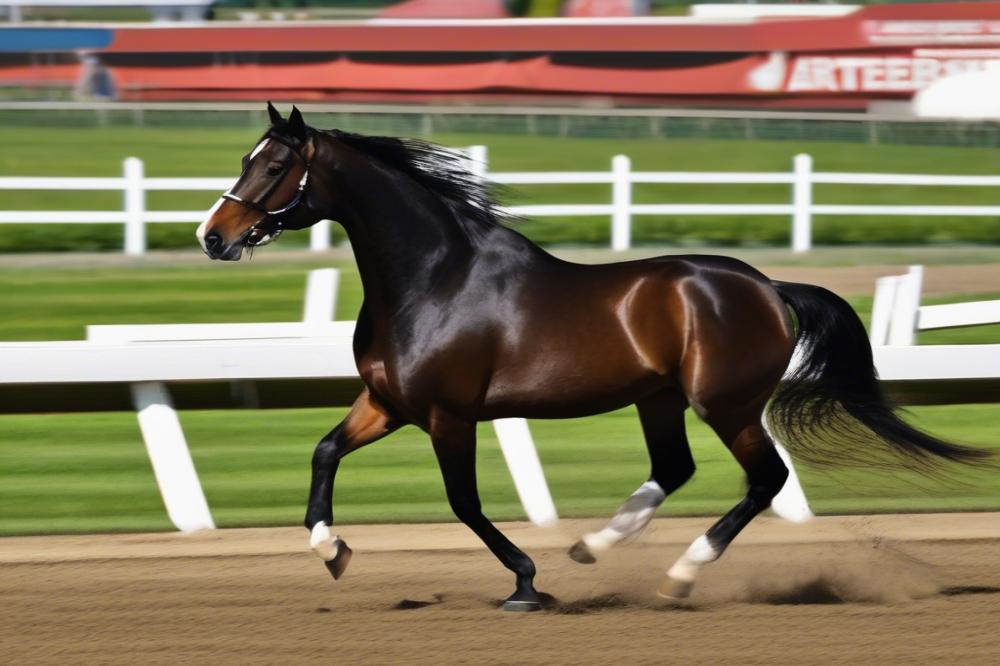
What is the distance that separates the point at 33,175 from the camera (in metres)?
22.5

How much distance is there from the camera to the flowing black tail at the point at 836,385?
5465mm

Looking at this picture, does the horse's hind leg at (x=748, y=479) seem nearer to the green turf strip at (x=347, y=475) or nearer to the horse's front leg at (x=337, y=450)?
the horse's front leg at (x=337, y=450)

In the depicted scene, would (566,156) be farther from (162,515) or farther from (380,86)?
(162,515)

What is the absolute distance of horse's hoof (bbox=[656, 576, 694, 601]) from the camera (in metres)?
5.03

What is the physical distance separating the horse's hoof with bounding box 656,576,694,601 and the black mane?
1305mm

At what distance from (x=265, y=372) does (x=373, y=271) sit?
1.28 m

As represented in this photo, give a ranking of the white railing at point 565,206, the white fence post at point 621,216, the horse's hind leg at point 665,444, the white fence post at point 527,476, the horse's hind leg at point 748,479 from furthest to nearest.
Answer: the white fence post at point 621,216 < the white railing at point 565,206 < the white fence post at point 527,476 < the horse's hind leg at point 665,444 < the horse's hind leg at point 748,479

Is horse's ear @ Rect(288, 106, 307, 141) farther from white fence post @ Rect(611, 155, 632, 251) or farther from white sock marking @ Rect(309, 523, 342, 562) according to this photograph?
white fence post @ Rect(611, 155, 632, 251)

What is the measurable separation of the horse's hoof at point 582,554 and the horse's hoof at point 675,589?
1.02 ft

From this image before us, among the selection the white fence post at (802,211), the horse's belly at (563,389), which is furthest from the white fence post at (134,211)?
the horse's belly at (563,389)

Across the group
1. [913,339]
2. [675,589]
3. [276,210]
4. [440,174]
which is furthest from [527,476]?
[913,339]

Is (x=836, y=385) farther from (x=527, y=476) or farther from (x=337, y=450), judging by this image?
(x=337, y=450)

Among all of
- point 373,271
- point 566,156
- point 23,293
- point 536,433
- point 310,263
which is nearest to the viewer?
point 373,271

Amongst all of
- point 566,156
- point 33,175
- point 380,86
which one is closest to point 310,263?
point 33,175
